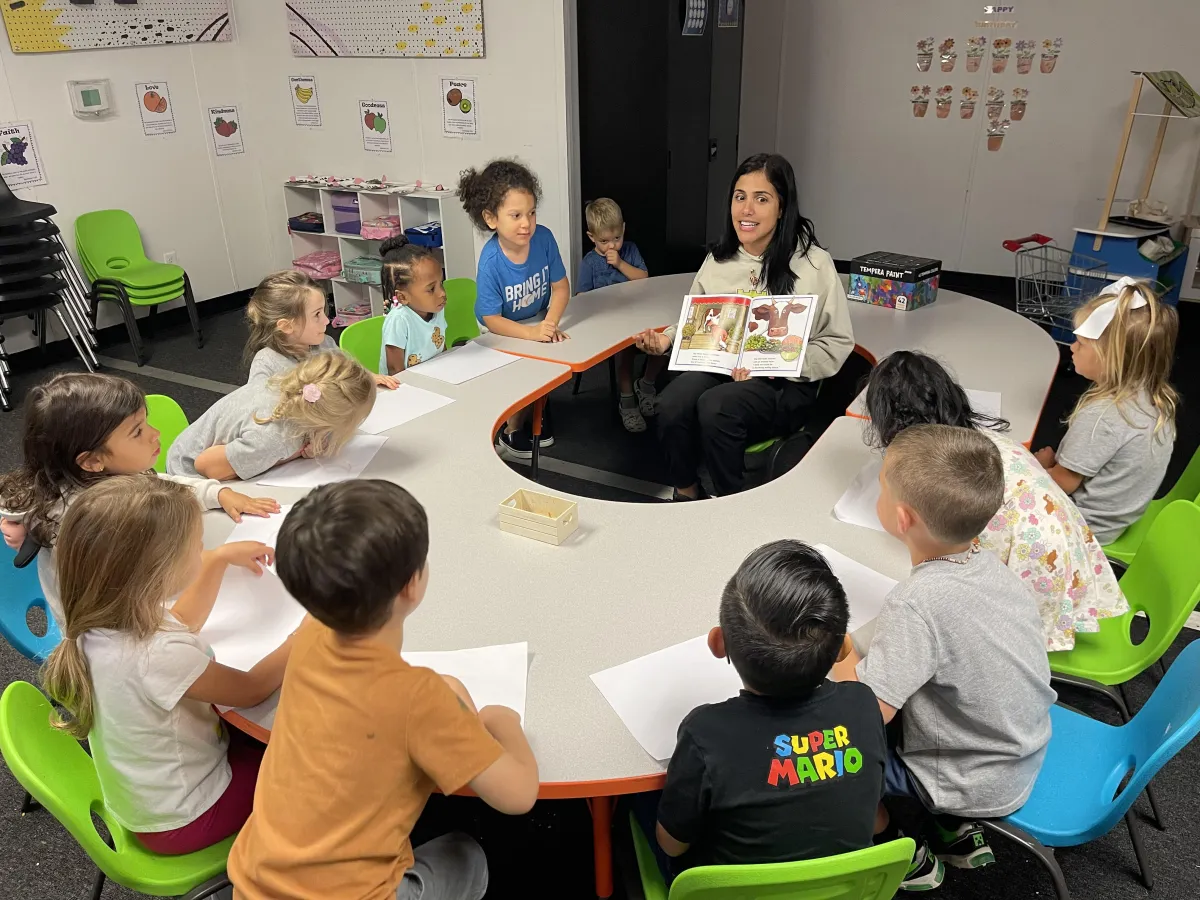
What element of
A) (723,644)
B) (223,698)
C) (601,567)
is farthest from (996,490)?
(223,698)

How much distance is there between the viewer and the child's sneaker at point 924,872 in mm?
1684

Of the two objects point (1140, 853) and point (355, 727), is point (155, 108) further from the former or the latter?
point (1140, 853)

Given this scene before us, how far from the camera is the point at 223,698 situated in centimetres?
140

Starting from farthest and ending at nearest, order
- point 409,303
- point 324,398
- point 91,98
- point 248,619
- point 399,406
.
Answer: point 91,98, point 409,303, point 399,406, point 324,398, point 248,619

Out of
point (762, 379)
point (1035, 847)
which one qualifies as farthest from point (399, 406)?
point (1035, 847)

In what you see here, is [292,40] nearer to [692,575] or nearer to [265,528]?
[265,528]

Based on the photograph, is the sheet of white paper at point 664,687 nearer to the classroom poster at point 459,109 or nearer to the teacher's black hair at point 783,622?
the teacher's black hair at point 783,622

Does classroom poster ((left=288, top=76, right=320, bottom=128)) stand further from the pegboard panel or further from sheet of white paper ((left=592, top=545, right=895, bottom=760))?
sheet of white paper ((left=592, top=545, right=895, bottom=760))

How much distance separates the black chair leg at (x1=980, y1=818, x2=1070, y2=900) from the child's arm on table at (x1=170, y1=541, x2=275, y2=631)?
1.43 m

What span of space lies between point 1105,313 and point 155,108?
5.28 meters

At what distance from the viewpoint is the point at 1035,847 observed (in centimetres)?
149

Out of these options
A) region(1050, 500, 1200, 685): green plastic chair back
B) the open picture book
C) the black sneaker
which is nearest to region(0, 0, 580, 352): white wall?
the black sneaker

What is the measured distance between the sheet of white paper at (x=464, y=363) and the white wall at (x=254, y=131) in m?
1.99

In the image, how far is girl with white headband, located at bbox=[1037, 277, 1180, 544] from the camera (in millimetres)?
2180
